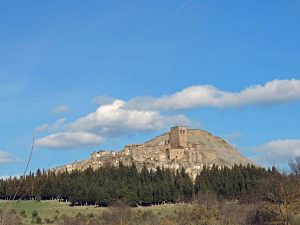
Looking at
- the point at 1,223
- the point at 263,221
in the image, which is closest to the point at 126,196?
the point at 263,221

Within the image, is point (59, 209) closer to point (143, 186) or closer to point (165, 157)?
point (143, 186)

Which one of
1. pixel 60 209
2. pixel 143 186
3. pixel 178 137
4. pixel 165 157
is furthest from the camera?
pixel 178 137

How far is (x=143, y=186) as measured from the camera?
69.9 meters

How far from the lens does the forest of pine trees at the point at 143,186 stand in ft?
219

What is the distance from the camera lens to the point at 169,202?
69.1 meters

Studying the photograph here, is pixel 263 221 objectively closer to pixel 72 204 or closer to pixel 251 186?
pixel 251 186

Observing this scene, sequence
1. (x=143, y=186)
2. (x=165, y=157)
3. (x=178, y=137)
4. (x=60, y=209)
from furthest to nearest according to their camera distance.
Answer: (x=178, y=137) < (x=165, y=157) < (x=143, y=186) < (x=60, y=209)

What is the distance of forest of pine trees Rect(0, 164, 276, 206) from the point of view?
219 feet

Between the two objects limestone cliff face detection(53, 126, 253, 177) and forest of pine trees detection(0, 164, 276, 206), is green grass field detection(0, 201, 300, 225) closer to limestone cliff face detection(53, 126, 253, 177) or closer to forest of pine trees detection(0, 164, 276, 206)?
forest of pine trees detection(0, 164, 276, 206)

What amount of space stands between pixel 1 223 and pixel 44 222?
51.3 meters

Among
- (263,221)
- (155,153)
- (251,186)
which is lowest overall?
(263,221)

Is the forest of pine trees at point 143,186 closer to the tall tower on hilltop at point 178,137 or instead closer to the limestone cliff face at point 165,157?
the limestone cliff face at point 165,157

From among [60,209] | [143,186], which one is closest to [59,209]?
[60,209]

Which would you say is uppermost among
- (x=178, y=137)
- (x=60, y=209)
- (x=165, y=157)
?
(x=178, y=137)
